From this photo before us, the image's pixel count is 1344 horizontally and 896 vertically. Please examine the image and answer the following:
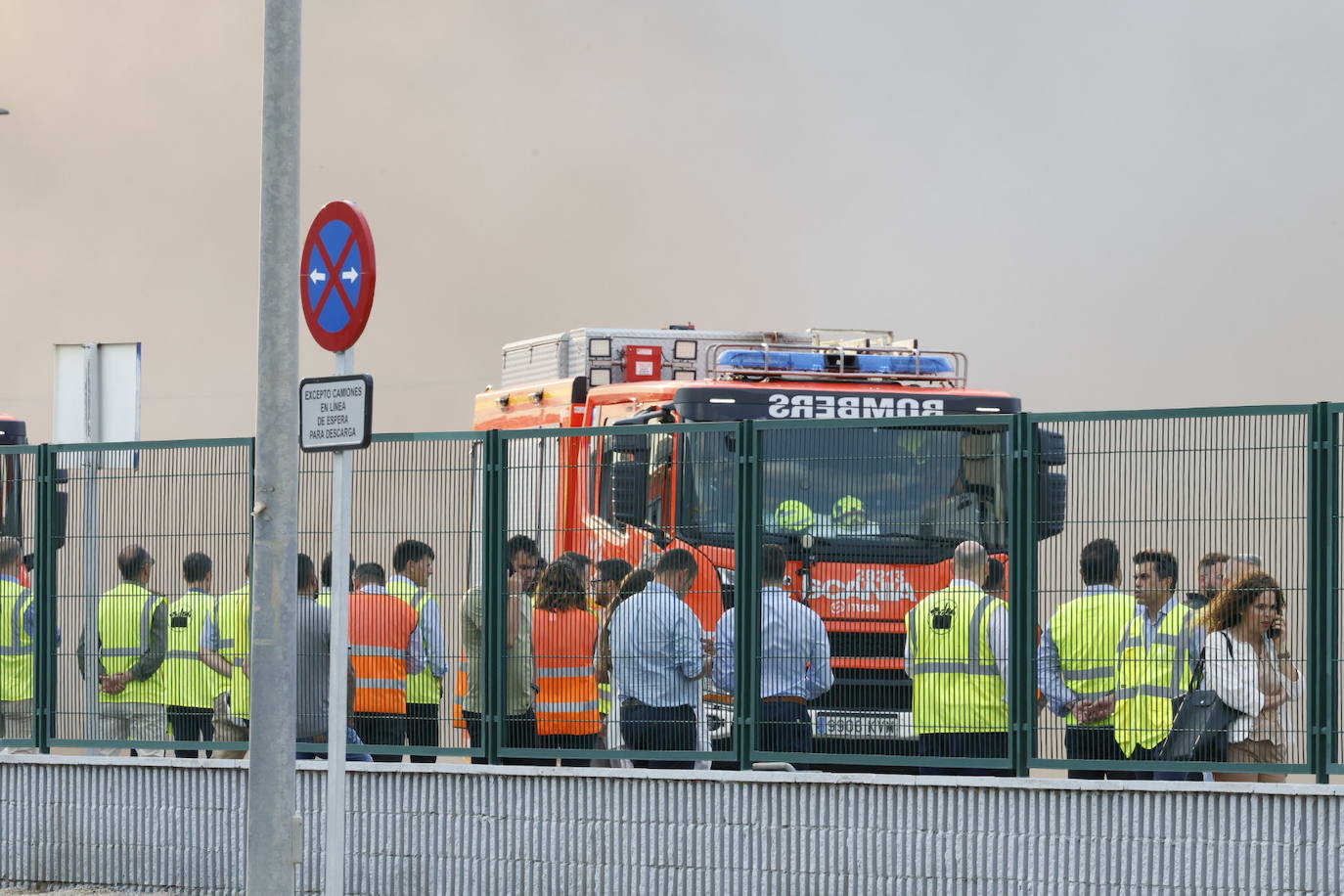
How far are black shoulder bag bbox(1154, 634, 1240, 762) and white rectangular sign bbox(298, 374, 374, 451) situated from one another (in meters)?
3.76

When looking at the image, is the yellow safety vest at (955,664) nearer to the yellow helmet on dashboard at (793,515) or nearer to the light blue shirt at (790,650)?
the light blue shirt at (790,650)

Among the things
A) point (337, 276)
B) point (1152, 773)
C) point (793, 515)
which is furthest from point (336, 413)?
point (1152, 773)

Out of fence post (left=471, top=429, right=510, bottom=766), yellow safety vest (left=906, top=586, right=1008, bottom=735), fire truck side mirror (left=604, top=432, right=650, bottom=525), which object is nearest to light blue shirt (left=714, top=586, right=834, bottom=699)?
yellow safety vest (left=906, top=586, right=1008, bottom=735)

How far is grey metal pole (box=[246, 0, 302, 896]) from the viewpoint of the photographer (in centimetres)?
777

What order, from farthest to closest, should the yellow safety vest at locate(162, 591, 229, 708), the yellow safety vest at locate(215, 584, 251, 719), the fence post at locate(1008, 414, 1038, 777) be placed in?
the yellow safety vest at locate(162, 591, 229, 708)
the yellow safety vest at locate(215, 584, 251, 719)
the fence post at locate(1008, 414, 1038, 777)

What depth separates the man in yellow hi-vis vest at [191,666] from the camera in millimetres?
10477

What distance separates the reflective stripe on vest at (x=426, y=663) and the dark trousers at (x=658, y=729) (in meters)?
1.06

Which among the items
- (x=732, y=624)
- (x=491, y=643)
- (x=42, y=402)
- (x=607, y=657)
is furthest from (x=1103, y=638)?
(x=42, y=402)

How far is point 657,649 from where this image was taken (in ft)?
30.9

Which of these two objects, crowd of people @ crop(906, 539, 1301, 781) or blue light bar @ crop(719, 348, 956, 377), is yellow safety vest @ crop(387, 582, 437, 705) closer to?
crowd of people @ crop(906, 539, 1301, 781)

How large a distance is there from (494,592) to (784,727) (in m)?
1.67

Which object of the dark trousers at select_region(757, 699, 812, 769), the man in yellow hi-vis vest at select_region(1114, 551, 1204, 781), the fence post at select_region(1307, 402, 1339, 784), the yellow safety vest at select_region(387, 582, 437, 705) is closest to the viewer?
the fence post at select_region(1307, 402, 1339, 784)

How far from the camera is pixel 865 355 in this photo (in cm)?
1445

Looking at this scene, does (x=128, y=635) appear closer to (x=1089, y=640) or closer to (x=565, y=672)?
(x=565, y=672)
